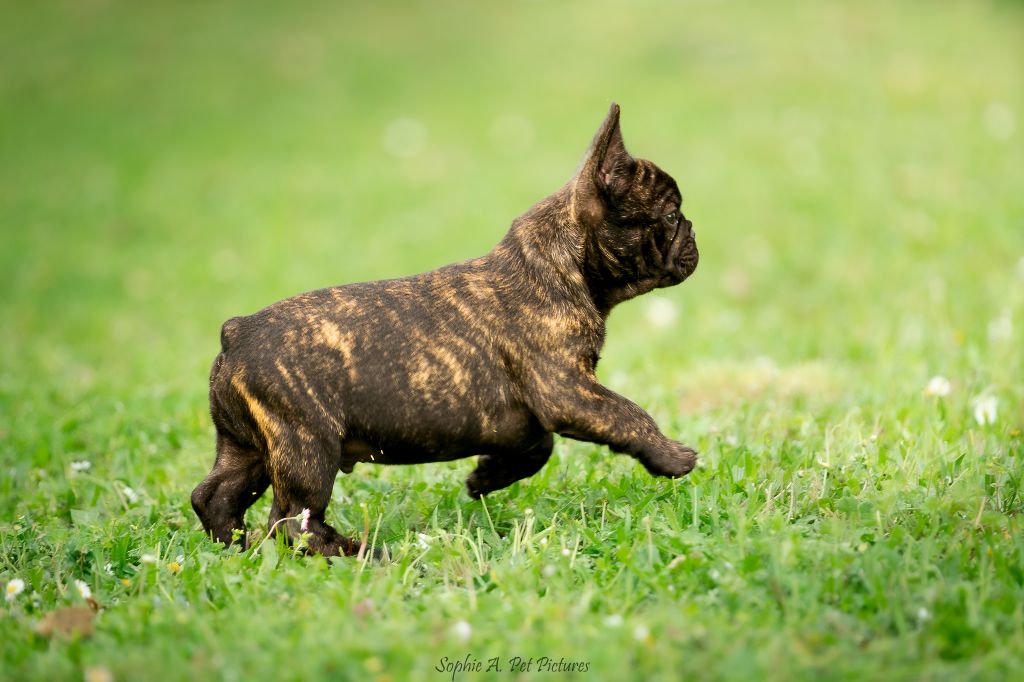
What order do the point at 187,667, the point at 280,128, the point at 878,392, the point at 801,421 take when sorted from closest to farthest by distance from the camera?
the point at 187,667 < the point at 801,421 < the point at 878,392 < the point at 280,128

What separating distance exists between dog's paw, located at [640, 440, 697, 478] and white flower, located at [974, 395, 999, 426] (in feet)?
6.63

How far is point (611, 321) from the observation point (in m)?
11.0

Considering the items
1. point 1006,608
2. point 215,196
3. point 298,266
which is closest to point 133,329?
point 298,266

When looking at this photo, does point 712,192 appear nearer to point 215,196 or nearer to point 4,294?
point 215,196

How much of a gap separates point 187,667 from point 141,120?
17142 mm

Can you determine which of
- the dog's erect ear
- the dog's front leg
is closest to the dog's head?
the dog's erect ear

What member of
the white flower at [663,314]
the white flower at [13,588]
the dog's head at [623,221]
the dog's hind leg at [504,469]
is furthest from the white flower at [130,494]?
the white flower at [663,314]

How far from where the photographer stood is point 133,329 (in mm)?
11352

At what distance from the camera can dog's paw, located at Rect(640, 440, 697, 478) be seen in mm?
4395

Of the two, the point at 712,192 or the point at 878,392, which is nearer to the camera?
the point at 878,392

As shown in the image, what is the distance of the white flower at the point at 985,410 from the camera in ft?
18.5

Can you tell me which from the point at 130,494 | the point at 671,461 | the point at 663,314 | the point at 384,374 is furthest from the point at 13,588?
the point at 663,314

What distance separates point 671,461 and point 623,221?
107cm

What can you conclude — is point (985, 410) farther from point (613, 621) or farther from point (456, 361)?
point (613, 621)
